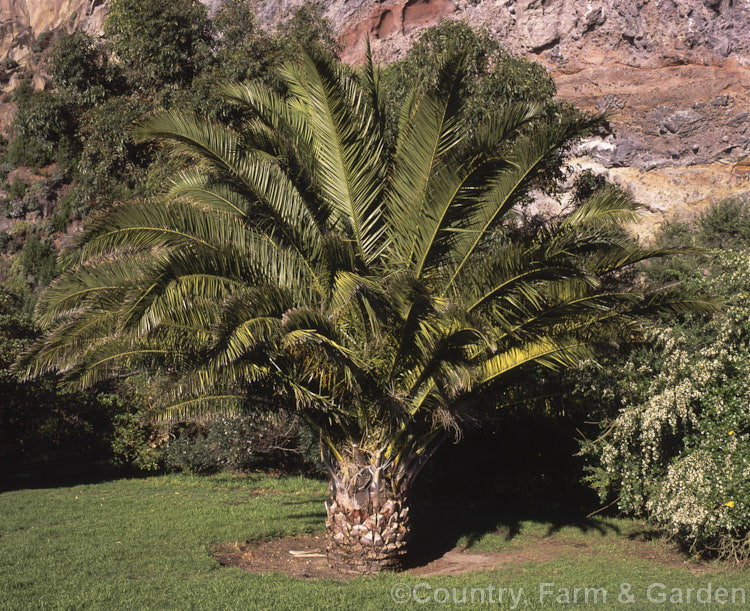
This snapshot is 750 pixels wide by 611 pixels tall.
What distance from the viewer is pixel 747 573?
7.59 meters

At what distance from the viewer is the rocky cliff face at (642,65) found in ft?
81.5

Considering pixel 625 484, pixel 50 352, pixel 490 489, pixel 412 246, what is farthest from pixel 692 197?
pixel 50 352

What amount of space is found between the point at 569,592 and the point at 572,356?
2239 mm

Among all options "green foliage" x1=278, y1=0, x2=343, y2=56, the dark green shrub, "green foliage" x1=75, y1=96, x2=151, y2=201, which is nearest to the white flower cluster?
"green foliage" x1=278, y1=0, x2=343, y2=56

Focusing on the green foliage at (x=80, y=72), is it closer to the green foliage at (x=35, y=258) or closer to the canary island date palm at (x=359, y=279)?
the green foliage at (x=35, y=258)

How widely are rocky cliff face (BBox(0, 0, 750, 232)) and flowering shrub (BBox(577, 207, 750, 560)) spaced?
1629 centimetres

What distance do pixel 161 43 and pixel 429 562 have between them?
48.8ft

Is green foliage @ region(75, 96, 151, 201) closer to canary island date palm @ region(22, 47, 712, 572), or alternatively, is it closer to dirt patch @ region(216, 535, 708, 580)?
canary island date palm @ region(22, 47, 712, 572)

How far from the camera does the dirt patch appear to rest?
7898mm

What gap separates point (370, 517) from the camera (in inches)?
301

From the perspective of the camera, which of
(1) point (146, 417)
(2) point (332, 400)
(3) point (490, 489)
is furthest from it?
(1) point (146, 417)

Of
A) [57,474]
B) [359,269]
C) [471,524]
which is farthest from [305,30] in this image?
[471,524]

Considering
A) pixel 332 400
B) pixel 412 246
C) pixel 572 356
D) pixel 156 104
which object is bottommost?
pixel 332 400

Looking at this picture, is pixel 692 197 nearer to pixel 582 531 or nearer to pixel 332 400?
pixel 582 531
